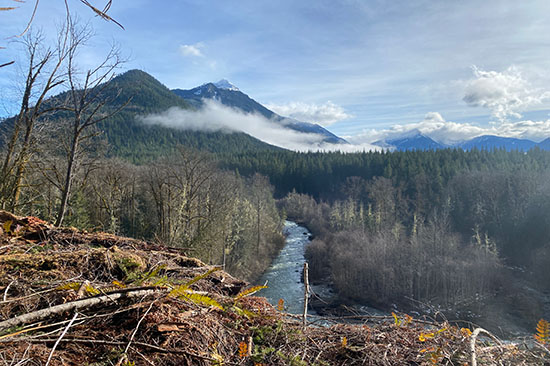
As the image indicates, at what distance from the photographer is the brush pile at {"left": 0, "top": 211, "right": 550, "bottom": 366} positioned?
178 centimetres

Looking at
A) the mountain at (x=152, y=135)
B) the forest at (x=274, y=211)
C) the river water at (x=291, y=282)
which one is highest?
the mountain at (x=152, y=135)

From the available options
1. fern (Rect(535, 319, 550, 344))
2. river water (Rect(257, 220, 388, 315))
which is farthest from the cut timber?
river water (Rect(257, 220, 388, 315))

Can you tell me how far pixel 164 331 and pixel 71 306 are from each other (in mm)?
572

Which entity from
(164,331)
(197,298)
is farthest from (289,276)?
(164,331)

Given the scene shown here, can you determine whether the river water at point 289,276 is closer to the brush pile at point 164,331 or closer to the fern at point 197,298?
the brush pile at point 164,331

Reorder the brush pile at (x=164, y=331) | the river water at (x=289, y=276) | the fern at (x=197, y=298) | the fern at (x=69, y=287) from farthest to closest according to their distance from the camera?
1. the river water at (x=289, y=276)
2. the fern at (x=197, y=298)
3. the fern at (x=69, y=287)
4. the brush pile at (x=164, y=331)

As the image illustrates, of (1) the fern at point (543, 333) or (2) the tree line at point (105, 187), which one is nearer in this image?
(1) the fern at point (543, 333)

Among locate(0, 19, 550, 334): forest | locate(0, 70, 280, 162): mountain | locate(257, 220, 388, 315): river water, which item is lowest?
locate(257, 220, 388, 315): river water

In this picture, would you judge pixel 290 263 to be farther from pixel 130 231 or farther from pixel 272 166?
pixel 272 166

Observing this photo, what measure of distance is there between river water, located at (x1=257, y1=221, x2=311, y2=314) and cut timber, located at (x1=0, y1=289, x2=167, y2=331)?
13.8m

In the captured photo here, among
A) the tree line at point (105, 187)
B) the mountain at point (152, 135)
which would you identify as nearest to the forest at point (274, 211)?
the tree line at point (105, 187)

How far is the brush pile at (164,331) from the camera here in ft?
5.83

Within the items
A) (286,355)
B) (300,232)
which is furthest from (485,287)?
(286,355)

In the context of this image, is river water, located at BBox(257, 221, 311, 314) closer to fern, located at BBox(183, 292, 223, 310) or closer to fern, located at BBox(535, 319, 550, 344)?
fern, located at BBox(183, 292, 223, 310)
